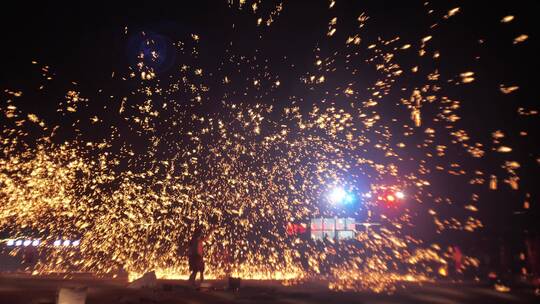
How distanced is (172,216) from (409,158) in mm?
13564

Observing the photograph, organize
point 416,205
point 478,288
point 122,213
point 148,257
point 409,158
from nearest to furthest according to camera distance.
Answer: point 478,288 < point 148,257 < point 122,213 < point 416,205 < point 409,158

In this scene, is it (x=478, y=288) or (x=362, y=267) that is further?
(x=362, y=267)

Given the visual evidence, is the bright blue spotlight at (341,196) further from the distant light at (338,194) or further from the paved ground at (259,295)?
the paved ground at (259,295)

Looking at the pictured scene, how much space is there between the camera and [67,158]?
19.5 meters

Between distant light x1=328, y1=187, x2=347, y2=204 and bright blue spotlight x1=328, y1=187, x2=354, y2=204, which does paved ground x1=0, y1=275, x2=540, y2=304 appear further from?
distant light x1=328, y1=187, x2=347, y2=204

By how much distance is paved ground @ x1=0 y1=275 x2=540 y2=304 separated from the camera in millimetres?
8477

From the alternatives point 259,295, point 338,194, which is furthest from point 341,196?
point 259,295

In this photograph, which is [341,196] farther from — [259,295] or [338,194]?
[259,295]

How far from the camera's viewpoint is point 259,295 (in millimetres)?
9484

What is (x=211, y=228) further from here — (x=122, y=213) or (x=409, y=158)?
(x=409, y=158)

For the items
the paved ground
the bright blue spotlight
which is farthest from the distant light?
the paved ground

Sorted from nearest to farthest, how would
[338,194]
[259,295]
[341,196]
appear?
[259,295] < [341,196] < [338,194]

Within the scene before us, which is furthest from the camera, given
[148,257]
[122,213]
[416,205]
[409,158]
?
[409,158]

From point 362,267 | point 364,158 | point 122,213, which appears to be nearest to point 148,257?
point 122,213
